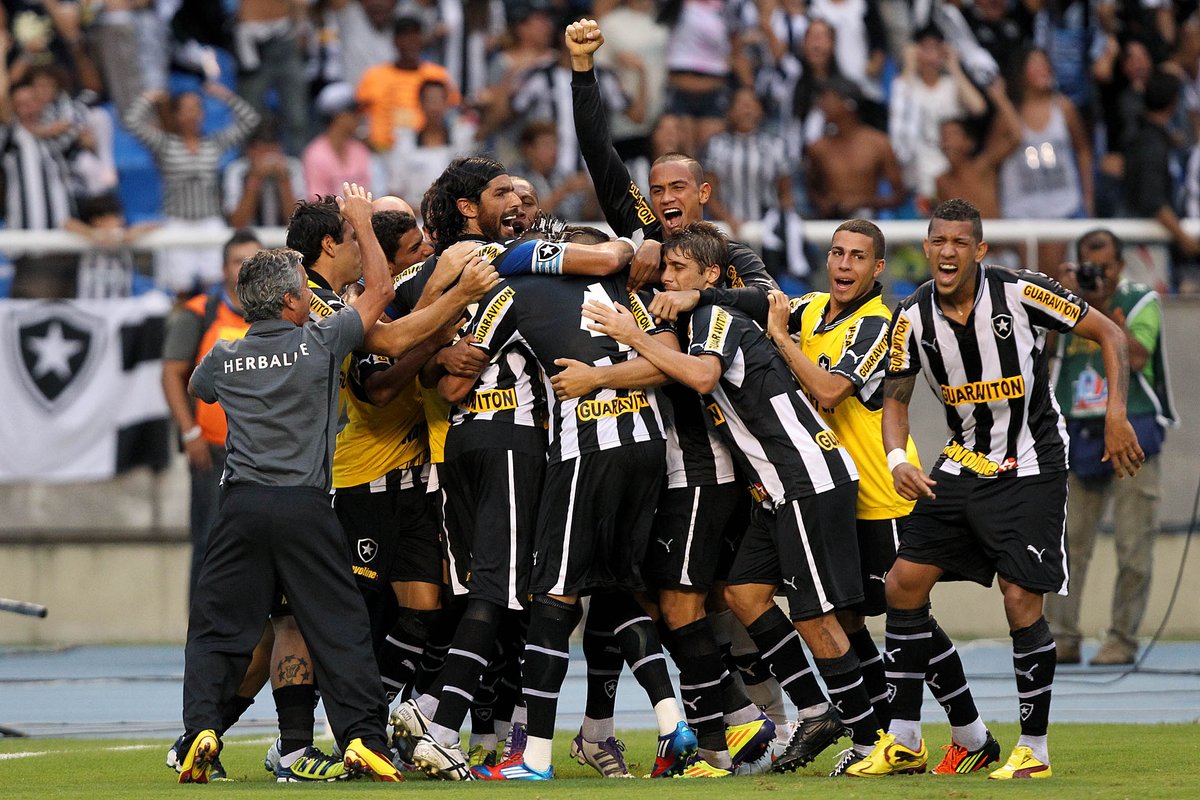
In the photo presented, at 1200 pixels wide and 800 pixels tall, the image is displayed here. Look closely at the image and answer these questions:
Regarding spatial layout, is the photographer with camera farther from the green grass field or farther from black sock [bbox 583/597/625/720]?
black sock [bbox 583/597/625/720]

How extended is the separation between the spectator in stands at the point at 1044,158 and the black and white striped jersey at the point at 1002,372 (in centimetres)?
783

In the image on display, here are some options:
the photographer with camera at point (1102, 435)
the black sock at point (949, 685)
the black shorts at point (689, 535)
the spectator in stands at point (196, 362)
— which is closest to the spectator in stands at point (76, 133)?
the spectator in stands at point (196, 362)

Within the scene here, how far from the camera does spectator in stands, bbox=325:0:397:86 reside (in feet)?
52.0

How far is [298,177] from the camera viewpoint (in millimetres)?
14945

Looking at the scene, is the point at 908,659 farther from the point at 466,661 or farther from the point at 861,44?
the point at 861,44

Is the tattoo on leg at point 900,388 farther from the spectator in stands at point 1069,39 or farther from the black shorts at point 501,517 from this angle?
the spectator in stands at point 1069,39

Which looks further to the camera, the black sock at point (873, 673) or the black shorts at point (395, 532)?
the black sock at point (873, 673)

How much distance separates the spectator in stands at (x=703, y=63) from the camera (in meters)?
15.3

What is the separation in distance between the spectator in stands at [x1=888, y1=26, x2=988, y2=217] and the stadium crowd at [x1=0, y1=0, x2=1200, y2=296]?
2cm

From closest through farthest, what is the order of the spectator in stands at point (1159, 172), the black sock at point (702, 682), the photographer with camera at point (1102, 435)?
the black sock at point (702, 682), the photographer with camera at point (1102, 435), the spectator in stands at point (1159, 172)

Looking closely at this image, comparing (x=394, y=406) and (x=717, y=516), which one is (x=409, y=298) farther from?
(x=717, y=516)

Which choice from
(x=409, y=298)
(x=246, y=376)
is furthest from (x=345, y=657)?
(x=409, y=298)

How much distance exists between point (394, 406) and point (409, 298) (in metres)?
0.53

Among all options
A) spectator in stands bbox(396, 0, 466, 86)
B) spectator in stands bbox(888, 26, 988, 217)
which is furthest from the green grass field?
spectator in stands bbox(396, 0, 466, 86)
